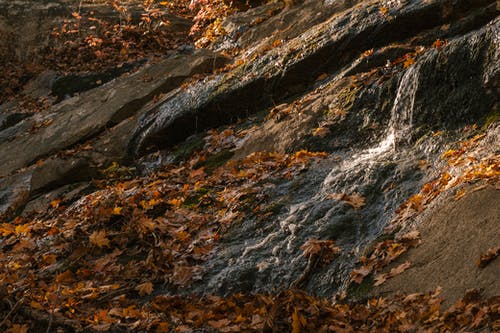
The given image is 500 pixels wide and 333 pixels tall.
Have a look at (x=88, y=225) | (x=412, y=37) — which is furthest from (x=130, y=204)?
(x=412, y=37)

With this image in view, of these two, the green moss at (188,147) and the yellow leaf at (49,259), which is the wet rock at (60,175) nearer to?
the green moss at (188,147)

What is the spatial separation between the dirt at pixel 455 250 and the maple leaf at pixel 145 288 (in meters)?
2.26

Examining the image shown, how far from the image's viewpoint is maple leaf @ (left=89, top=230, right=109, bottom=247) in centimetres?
684

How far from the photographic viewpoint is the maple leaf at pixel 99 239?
6.84 m

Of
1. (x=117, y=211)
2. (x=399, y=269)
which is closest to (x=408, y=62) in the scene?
(x=399, y=269)

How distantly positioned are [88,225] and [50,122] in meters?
5.79

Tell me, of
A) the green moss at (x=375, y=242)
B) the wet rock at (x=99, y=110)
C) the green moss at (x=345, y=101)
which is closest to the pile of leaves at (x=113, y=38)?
the wet rock at (x=99, y=110)

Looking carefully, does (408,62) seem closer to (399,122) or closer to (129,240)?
(399,122)

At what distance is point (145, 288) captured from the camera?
5777 mm

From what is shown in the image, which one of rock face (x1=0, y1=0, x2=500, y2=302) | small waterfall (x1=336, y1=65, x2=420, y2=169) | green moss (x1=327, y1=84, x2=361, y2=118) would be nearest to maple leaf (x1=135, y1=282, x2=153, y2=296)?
rock face (x1=0, y1=0, x2=500, y2=302)

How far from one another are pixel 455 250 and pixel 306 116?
4.06 meters

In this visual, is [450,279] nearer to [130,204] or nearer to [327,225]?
[327,225]

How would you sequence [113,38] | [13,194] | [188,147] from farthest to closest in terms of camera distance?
[113,38] < [13,194] < [188,147]

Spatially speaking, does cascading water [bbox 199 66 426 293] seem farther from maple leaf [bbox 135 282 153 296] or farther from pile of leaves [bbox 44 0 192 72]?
pile of leaves [bbox 44 0 192 72]
